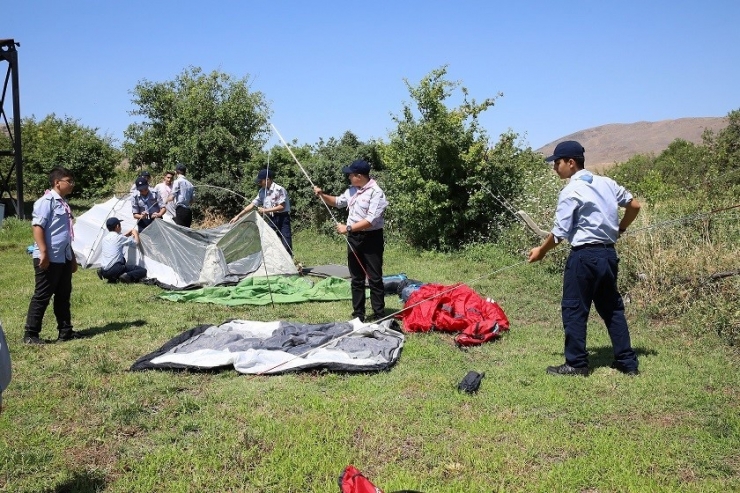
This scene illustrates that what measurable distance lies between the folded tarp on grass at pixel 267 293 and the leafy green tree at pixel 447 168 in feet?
10.7

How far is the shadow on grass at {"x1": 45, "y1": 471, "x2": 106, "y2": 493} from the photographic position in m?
3.24

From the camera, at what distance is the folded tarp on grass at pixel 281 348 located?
5.03 metres

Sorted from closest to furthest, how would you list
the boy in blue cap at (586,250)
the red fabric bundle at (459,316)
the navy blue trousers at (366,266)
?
the boy in blue cap at (586,250) → the red fabric bundle at (459,316) → the navy blue trousers at (366,266)

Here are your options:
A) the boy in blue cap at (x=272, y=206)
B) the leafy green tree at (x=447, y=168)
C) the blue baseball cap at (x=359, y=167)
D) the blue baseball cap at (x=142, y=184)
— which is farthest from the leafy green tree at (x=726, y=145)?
the blue baseball cap at (x=142, y=184)

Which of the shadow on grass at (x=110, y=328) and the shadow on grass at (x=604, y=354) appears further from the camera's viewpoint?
the shadow on grass at (x=110, y=328)

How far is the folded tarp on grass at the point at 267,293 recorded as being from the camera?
311 inches

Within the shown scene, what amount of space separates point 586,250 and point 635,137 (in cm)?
6602

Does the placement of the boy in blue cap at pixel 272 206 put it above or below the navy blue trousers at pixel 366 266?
above

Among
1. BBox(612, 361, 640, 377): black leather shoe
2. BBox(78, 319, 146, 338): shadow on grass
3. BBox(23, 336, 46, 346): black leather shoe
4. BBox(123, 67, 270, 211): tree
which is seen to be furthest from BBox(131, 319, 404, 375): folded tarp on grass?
BBox(123, 67, 270, 211): tree

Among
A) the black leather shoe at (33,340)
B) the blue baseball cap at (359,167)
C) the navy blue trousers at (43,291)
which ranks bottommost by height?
the black leather shoe at (33,340)

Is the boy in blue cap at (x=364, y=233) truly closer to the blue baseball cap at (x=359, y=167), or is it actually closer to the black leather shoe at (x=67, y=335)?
the blue baseball cap at (x=359, y=167)

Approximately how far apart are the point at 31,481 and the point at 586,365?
3.89 m

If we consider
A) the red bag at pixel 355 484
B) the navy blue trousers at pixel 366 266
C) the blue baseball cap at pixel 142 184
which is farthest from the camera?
the blue baseball cap at pixel 142 184

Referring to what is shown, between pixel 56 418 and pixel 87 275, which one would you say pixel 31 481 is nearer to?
pixel 56 418
